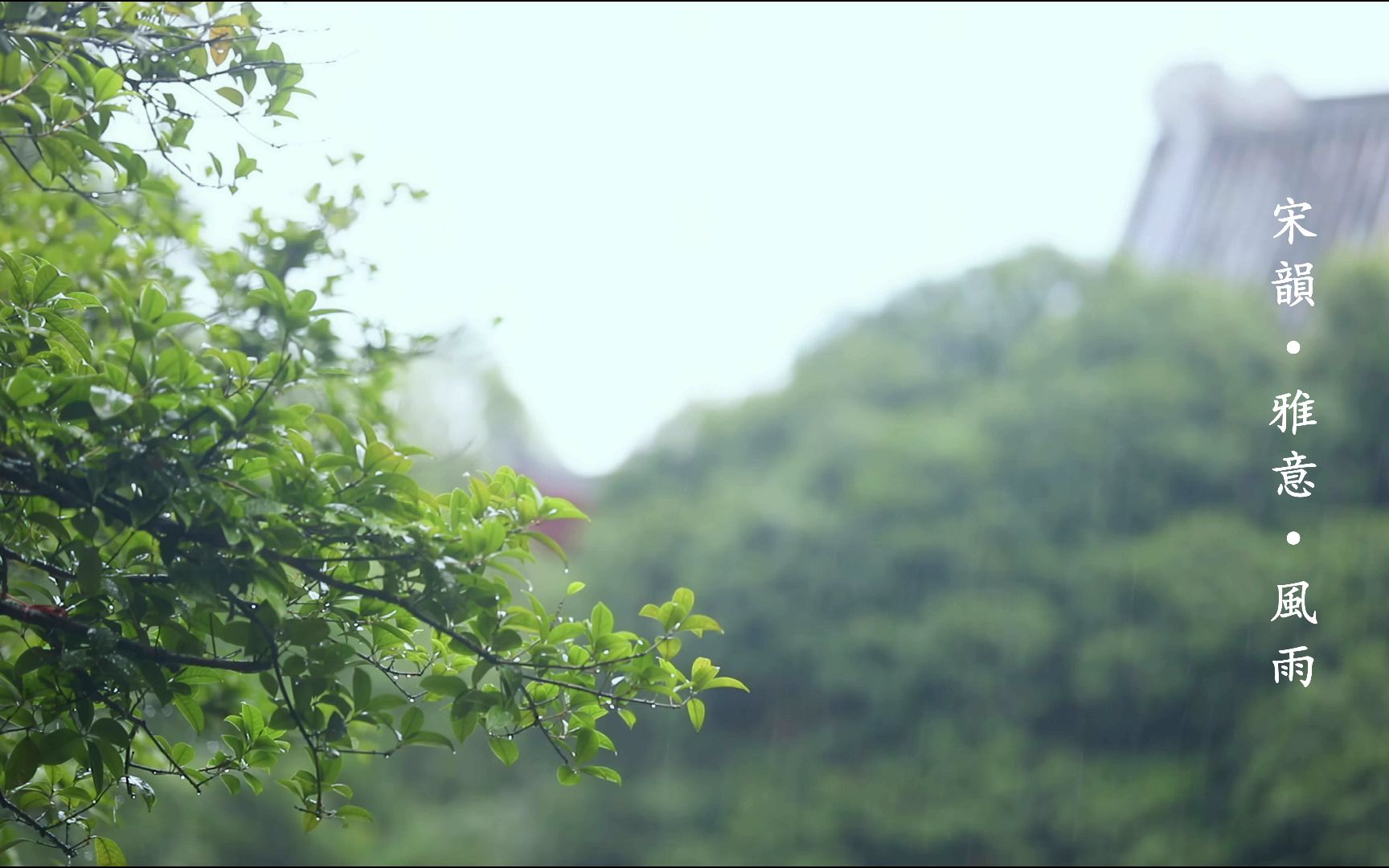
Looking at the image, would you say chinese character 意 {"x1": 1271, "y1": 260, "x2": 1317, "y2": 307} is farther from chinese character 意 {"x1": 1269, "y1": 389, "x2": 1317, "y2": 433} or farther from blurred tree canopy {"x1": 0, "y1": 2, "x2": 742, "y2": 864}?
blurred tree canopy {"x1": 0, "y1": 2, "x2": 742, "y2": 864}

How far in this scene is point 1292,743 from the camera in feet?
9.23

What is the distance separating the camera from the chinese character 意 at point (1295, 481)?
10.2ft

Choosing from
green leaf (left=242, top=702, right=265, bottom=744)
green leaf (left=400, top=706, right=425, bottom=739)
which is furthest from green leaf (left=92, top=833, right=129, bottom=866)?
green leaf (left=400, top=706, right=425, bottom=739)

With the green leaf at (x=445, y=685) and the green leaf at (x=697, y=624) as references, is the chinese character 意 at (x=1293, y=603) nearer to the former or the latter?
the green leaf at (x=697, y=624)

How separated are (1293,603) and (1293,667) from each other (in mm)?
181

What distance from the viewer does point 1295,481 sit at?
3.12m

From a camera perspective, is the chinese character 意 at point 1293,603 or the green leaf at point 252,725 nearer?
the green leaf at point 252,725

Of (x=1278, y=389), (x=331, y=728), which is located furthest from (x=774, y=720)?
(x=331, y=728)

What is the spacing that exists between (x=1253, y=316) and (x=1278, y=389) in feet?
1.03

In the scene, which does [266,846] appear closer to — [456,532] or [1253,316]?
[456,532]

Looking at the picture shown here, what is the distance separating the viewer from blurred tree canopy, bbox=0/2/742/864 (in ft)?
2.52

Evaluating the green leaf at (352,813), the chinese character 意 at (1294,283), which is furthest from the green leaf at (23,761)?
the chinese character 意 at (1294,283)

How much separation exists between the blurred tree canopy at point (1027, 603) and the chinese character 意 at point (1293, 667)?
0.04 metres

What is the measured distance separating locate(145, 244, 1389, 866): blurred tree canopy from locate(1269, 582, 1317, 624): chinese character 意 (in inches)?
1.0
